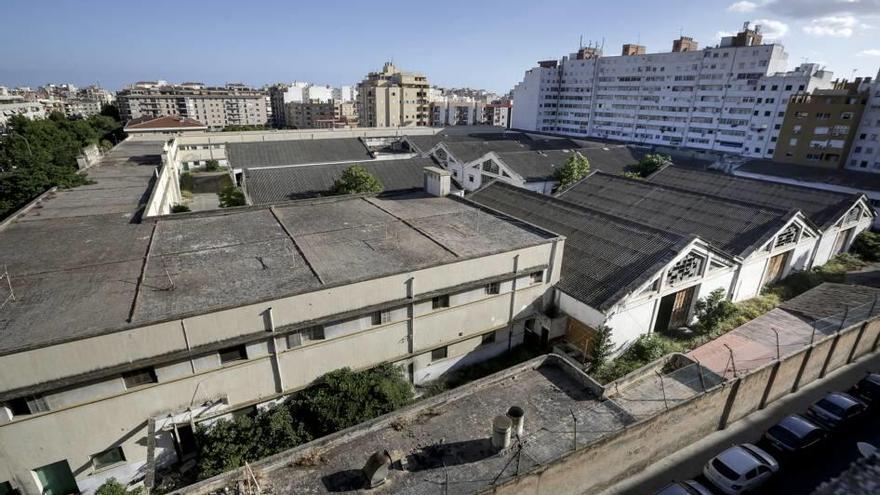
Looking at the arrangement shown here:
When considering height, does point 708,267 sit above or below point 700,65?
below

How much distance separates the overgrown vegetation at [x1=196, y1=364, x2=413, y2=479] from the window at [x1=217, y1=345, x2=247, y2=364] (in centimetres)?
205

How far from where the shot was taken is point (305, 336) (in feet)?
53.5

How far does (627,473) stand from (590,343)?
20.9 ft

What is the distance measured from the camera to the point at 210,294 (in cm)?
1574

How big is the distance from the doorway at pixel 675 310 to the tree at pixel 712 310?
Result: 0.58 m

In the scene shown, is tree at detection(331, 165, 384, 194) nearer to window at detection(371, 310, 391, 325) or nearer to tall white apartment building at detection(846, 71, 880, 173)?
window at detection(371, 310, 391, 325)


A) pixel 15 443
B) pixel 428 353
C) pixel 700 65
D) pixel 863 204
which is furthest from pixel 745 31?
pixel 15 443

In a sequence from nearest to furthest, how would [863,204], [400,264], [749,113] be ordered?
[400,264], [863,204], [749,113]

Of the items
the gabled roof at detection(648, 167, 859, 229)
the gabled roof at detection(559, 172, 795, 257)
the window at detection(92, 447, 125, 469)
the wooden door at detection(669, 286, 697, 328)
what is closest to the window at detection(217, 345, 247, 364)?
the window at detection(92, 447, 125, 469)

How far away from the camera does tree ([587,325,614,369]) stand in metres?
19.3

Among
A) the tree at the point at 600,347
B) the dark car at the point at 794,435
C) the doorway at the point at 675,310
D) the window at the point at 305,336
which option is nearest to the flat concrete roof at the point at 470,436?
the tree at the point at 600,347

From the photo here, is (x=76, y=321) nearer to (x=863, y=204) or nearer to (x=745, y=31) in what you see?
(x=863, y=204)

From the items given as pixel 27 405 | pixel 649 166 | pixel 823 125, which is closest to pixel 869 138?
pixel 823 125

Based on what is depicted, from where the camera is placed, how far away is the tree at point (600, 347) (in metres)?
19.3
